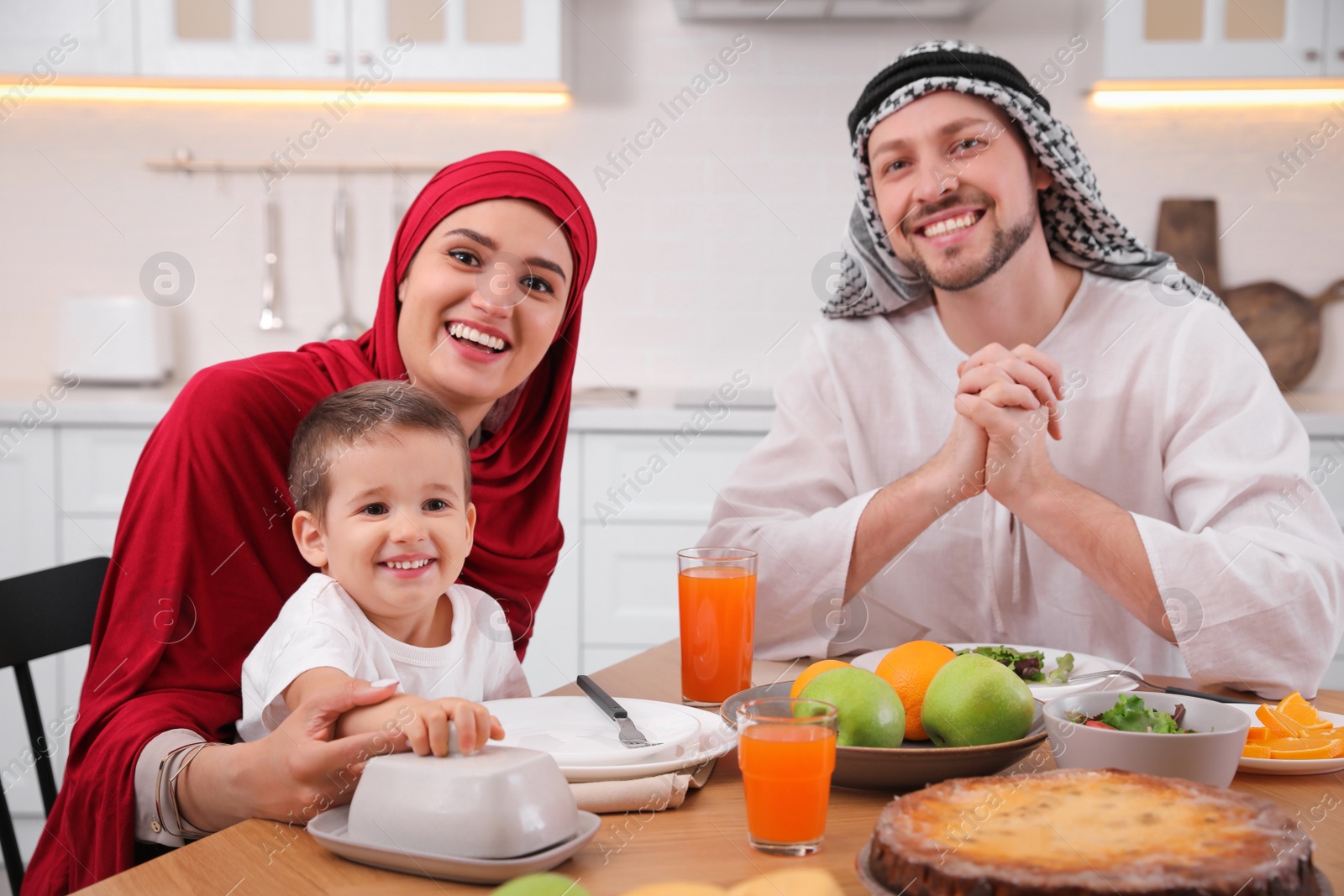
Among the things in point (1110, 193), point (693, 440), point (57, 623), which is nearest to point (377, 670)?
point (57, 623)

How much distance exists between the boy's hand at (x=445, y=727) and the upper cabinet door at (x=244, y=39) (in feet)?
8.32

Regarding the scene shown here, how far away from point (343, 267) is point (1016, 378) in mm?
2352

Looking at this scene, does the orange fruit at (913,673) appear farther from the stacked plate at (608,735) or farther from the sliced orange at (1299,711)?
the sliced orange at (1299,711)

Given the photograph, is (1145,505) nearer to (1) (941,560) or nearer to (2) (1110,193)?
(1) (941,560)

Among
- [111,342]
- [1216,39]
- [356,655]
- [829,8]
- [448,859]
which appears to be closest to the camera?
[448,859]

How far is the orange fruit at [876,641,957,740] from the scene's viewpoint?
882 millimetres

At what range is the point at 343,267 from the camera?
3.18 metres

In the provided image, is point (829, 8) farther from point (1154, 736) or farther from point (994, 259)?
point (1154, 736)

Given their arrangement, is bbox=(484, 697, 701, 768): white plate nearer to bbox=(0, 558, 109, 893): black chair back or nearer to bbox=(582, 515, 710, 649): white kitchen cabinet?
bbox=(0, 558, 109, 893): black chair back

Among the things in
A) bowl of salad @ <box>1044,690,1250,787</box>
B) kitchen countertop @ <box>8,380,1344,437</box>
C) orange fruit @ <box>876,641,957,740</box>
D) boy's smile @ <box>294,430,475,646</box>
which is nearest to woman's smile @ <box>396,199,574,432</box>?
boy's smile @ <box>294,430,475,646</box>

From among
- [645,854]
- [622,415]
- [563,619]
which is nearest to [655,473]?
[622,415]

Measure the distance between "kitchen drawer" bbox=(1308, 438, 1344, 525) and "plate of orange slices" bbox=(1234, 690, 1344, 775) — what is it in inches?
70.7

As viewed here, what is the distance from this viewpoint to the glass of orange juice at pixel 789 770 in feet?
2.33

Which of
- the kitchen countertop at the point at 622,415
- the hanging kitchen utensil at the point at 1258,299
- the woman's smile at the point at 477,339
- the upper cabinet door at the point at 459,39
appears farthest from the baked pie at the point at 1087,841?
the hanging kitchen utensil at the point at 1258,299
